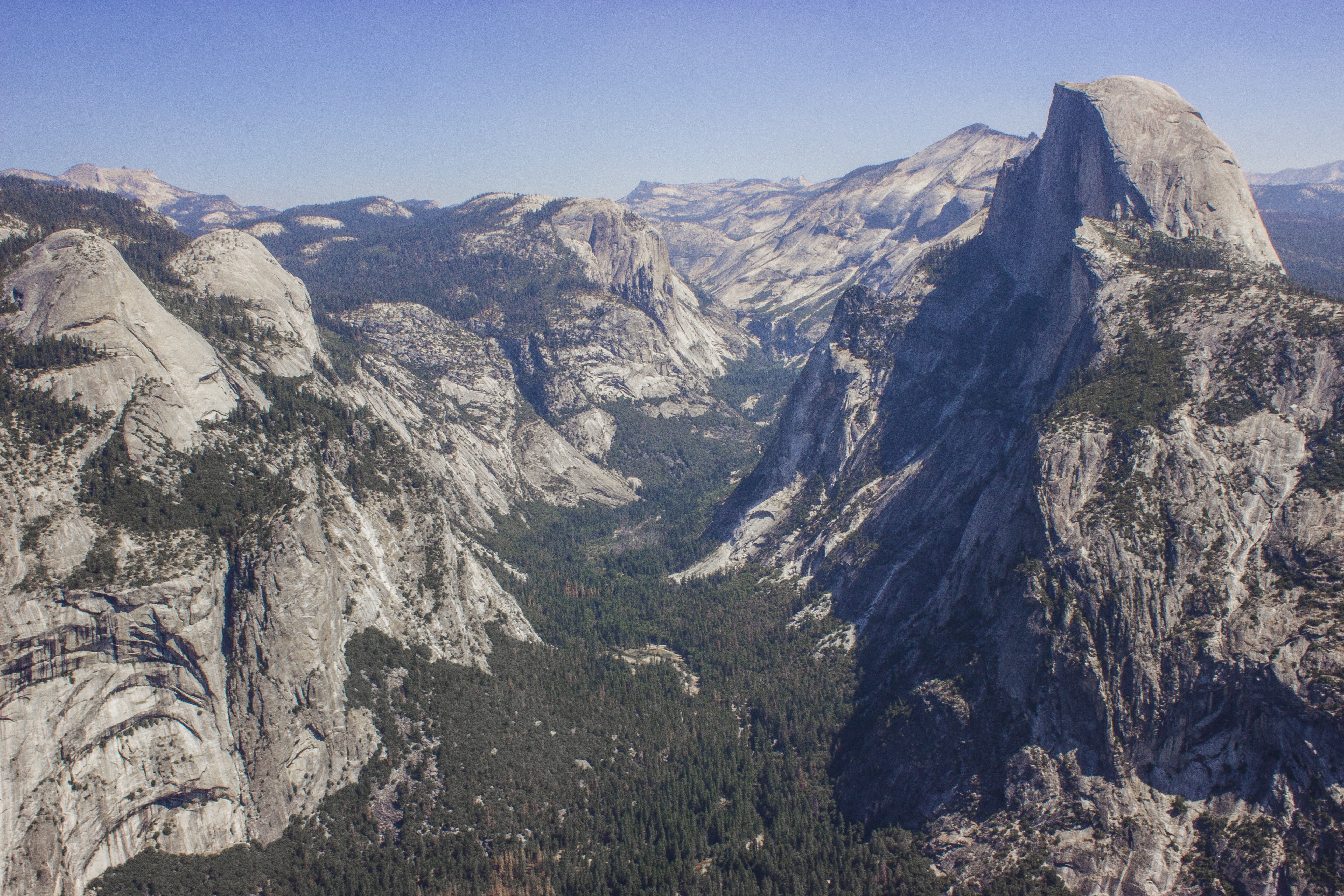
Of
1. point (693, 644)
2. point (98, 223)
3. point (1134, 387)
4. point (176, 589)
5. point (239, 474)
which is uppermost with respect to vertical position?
point (98, 223)

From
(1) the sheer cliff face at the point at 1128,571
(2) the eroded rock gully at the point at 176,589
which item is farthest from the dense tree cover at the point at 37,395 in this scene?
(1) the sheer cliff face at the point at 1128,571

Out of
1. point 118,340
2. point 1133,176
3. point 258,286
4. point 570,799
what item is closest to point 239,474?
point 118,340

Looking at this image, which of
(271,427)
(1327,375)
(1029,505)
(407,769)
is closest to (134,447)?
(271,427)

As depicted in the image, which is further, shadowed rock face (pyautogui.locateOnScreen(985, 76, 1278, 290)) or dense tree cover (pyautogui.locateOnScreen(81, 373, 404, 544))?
shadowed rock face (pyautogui.locateOnScreen(985, 76, 1278, 290))

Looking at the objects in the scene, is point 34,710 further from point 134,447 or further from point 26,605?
point 134,447

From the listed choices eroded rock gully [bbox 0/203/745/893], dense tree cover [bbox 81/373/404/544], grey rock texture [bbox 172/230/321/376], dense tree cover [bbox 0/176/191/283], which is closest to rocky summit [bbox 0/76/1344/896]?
eroded rock gully [bbox 0/203/745/893]

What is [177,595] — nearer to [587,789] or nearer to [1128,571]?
[587,789]

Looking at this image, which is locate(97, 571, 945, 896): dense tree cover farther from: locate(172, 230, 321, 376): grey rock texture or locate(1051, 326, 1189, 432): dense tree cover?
locate(172, 230, 321, 376): grey rock texture
